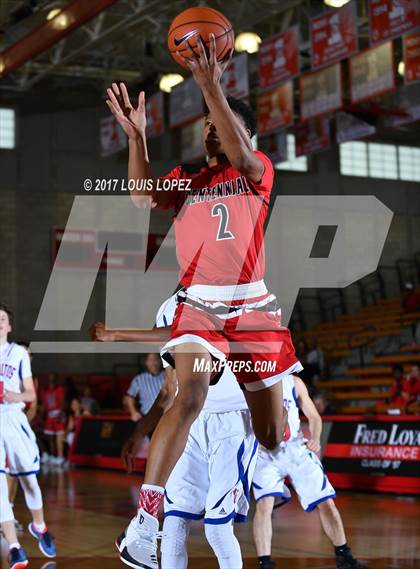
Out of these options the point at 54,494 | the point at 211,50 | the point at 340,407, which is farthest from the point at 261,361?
the point at 340,407

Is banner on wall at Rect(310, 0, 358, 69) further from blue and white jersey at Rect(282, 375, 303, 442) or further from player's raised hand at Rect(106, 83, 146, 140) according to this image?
player's raised hand at Rect(106, 83, 146, 140)

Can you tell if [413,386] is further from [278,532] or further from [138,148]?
[138,148]

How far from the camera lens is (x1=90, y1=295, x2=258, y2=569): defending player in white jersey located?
5.04 meters

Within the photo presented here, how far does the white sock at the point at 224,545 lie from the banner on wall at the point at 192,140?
1434cm

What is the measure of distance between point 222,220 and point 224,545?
Answer: 1.80m

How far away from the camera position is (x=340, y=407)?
1931 centimetres

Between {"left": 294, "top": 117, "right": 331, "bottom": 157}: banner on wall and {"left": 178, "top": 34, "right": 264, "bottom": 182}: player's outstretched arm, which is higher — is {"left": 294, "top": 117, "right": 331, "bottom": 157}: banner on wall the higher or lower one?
the higher one

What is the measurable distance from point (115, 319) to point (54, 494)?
11665mm

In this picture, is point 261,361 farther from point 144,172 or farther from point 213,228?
point 144,172

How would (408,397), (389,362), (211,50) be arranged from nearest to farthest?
(211,50), (408,397), (389,362)

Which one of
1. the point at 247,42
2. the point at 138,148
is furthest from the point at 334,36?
the point at 138,148

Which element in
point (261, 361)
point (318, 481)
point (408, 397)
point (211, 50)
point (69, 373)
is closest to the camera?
point (211, 50)

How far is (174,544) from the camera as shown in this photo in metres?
4.97

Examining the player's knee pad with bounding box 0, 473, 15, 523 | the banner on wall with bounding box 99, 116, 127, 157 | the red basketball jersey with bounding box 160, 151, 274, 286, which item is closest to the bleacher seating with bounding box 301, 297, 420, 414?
the banner on wall with bounding box 99, 116, 127, 157
